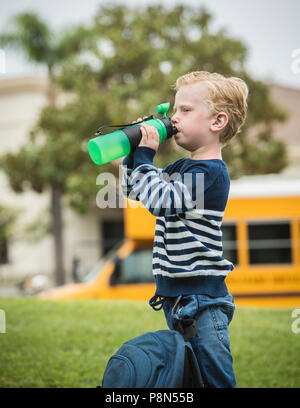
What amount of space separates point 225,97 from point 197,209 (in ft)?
1.70

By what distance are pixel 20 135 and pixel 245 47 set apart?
41.6ft

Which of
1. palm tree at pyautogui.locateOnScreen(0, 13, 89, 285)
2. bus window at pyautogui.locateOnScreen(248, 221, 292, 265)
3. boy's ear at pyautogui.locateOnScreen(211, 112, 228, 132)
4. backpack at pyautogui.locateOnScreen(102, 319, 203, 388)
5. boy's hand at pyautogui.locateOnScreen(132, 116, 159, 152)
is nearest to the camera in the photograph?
backpack at pyautogui.locateOnScreen(102, 319, 203, 388)

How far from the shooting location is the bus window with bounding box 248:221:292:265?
8.63 m

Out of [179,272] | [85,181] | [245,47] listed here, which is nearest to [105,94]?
[85,181]

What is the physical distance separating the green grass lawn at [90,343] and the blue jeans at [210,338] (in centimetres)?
121

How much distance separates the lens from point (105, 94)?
1375cm

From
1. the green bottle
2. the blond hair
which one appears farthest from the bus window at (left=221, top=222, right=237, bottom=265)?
the green bottle

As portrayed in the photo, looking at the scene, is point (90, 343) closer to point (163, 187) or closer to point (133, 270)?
point (163, 187)

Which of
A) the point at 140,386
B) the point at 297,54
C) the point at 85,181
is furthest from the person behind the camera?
the point at 85,181

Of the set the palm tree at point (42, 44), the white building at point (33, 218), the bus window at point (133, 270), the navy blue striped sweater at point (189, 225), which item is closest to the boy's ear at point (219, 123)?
the navy blue striped sweater at point (189, 225)

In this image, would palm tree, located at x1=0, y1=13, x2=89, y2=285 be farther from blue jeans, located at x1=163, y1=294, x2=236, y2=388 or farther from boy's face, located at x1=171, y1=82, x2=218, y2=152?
blue jeans, located at x1=163, y1=294, x2=236, y2=388

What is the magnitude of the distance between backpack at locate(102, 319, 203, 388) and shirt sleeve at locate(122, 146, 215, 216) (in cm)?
47

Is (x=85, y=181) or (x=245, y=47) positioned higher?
(x=245, y=47)
